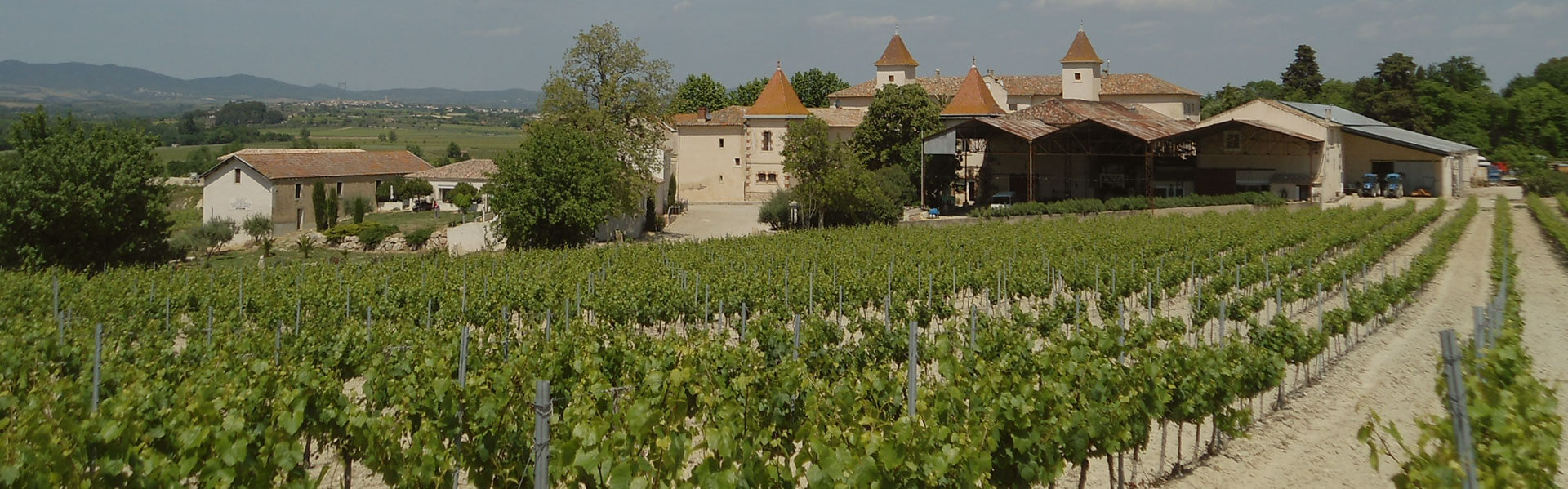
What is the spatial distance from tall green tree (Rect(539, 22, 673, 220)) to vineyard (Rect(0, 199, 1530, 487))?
1354 centimetres

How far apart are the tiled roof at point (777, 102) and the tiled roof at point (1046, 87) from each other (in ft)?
29.8

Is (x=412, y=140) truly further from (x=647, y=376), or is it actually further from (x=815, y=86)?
(x=647, y=376)

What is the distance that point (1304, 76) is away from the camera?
76875mm

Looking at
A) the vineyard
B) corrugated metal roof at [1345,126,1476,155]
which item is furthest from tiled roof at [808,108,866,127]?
the vineyard

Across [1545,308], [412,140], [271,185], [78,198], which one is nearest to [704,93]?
[271,185]

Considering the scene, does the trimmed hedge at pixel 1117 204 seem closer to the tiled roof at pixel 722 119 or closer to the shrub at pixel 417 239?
the tiled roof at pixel 722 119

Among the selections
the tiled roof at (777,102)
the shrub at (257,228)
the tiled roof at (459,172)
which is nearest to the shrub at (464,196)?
the tiled roof at (459,172)

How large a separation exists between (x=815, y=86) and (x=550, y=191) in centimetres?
4337

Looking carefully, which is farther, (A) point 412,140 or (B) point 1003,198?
→ (A) point 412,140

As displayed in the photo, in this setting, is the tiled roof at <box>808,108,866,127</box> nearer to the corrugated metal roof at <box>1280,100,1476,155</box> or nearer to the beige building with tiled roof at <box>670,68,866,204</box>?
the beige building with tiled roof at <box>670,68,866,204</box>

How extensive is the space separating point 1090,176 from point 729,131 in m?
15.4

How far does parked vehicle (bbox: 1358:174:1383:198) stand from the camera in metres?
40.4

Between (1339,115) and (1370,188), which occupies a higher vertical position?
(1339,115)

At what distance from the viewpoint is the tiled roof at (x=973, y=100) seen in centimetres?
4628
